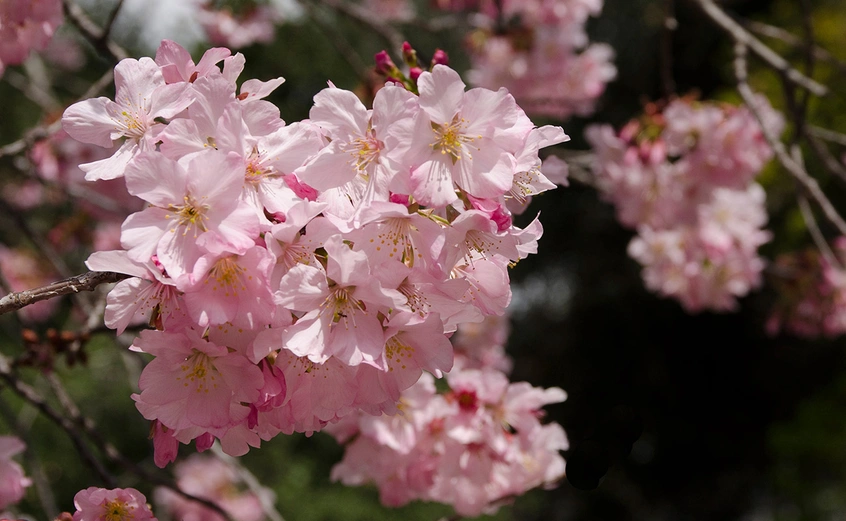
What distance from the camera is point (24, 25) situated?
1.34m

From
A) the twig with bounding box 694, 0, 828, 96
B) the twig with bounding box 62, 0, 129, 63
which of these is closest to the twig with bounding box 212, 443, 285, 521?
the twig with bounding box 62, 0, 129, 63

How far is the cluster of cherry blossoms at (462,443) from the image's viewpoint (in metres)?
1.34

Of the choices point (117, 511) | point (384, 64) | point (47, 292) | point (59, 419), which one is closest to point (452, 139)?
point (384, 64)

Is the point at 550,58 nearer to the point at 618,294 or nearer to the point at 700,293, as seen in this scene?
the point at 700,293

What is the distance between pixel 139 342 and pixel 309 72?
18.9 ft

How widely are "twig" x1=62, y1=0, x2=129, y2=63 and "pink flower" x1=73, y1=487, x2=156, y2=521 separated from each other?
901 millimetres

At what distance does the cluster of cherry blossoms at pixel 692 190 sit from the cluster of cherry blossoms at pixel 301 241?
1.52m

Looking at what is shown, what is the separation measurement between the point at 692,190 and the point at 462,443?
4.73 feet

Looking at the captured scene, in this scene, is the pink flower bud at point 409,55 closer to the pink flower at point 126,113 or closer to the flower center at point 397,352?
the pink flower at point 126,113

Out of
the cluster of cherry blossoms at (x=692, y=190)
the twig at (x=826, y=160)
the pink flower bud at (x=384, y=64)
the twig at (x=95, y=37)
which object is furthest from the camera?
the cluster of cherry blossoms at (x=692, y=190)

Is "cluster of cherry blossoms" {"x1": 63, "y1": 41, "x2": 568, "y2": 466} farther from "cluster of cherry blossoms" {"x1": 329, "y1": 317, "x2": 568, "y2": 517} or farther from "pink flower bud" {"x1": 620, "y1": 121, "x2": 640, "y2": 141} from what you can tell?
"pink flower bud" {"x1": 620, "y1": 121, "x2": 640, "y2": 141}

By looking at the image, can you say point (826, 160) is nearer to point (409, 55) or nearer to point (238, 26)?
point (409, 55)

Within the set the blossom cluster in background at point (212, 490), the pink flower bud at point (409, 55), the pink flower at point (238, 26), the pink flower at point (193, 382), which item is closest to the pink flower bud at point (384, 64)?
the pink flower bud at point (409, 55)

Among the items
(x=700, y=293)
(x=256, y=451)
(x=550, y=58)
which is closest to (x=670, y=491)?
(x=256, y=451)
